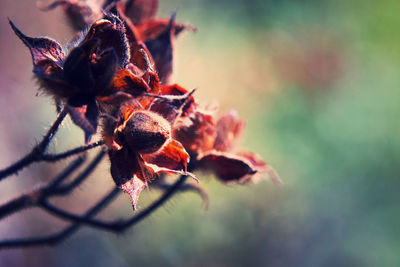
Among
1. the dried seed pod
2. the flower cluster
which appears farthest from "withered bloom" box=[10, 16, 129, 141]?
the dried seed pod

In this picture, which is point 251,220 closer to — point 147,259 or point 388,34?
point 147,259

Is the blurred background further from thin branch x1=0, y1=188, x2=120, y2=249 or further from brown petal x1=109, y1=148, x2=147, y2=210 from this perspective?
brown petal x1=109, y1=148, x2=147, y2=210

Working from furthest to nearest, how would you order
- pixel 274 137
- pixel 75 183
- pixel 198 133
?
pixel 274 137 → pixel 75 183 → pixel 198 133

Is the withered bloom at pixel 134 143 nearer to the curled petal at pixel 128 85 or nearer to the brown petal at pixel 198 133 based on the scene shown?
the curled petal at pixel 128 85

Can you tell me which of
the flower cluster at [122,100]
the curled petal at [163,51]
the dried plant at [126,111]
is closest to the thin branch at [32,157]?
the dried plant at [126,111]

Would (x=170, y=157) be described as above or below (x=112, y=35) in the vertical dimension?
below

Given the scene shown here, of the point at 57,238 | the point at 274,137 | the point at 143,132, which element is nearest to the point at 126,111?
the point at 143,132

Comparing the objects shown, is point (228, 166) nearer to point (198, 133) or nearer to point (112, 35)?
point (198, 133)
